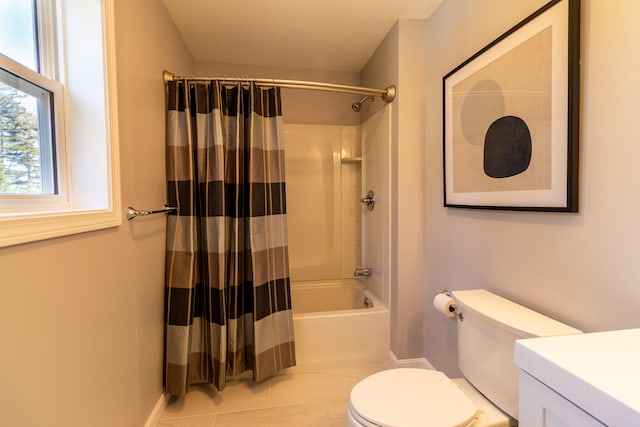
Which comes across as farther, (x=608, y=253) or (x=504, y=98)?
(x=504, y=98)

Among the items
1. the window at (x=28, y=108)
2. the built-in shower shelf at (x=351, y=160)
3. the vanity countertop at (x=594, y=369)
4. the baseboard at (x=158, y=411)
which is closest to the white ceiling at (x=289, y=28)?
the built-in shower shelf at (x=351, y=160)

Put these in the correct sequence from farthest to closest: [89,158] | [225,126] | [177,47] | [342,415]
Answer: [177,47], [225,126], [342,415], [89,158]

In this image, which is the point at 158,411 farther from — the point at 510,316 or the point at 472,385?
the point at 510,316

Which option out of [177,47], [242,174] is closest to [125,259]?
[242,174]

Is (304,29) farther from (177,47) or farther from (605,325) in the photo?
(605,325)

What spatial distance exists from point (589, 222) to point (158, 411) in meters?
2.10

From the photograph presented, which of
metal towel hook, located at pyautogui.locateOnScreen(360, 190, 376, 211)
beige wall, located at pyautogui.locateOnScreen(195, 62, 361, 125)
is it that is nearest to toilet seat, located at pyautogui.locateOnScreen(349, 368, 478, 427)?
metal towel hook, located at pyautogui.locateOnScreen(360, 190, 376, 211)

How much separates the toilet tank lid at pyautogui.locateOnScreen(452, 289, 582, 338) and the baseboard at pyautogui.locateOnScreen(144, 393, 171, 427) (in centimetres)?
160

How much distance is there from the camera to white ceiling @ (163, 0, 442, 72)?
1.69m

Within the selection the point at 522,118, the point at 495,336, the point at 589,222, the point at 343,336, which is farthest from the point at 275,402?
the point at 522,118

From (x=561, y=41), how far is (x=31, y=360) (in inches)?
72.6

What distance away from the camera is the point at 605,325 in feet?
2.82

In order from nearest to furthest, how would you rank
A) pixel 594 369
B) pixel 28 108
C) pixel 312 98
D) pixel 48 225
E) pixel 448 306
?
pixel 594 369 → pixel 48 225 → pixel 28 108 → pixel 448 306 → pixel 312 98

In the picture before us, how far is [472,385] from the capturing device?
45.8 inches
